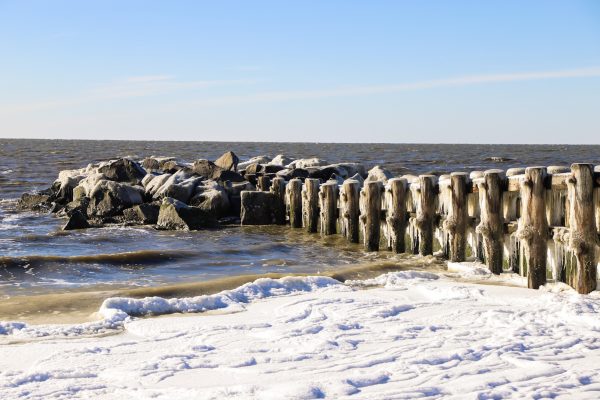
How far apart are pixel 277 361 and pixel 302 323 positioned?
1188mm

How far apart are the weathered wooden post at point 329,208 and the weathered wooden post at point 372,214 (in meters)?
1.60

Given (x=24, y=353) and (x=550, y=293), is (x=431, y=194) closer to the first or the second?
(x=550, y=293)

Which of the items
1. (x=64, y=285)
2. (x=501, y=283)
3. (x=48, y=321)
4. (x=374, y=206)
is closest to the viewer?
(x=48, y=321)

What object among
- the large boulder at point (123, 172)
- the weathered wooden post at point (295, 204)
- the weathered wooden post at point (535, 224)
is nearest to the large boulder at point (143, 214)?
the large boulder at point (123, 172)

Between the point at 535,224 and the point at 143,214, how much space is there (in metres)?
10.7

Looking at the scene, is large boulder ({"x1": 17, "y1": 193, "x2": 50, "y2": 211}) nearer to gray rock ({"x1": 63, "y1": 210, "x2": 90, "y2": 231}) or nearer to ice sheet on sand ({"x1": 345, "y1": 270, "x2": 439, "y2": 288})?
gray rock ({"x1": 63, "y1": 210, "x2": 90, "y2": 231})

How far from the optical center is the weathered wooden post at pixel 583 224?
750cm

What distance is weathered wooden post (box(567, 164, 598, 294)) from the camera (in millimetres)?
7502

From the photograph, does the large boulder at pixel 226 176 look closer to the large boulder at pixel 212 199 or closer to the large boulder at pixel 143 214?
the large boulder at pixel 212 199

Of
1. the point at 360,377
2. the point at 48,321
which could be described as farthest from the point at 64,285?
the point at 360,377

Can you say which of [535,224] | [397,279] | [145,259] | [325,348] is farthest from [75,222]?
[325,348]

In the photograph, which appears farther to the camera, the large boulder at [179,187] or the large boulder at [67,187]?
the large boulder at [67,187]

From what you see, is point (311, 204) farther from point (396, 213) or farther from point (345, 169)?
point (345, 169)

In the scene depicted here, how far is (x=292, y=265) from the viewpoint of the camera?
1135 centimetres
